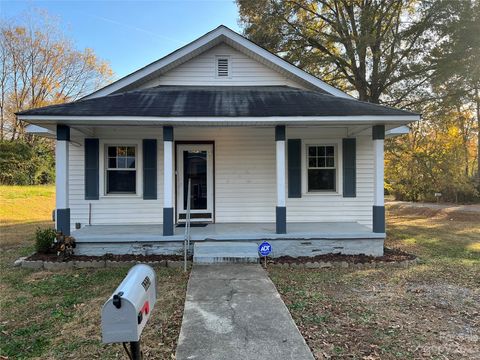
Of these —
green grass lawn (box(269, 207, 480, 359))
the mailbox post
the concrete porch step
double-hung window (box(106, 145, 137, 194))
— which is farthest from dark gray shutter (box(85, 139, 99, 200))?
the mailbox post

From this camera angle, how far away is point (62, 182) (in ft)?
22.7

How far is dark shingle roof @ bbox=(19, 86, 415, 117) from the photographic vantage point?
22.3 feet

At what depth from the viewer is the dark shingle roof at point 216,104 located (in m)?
6.79

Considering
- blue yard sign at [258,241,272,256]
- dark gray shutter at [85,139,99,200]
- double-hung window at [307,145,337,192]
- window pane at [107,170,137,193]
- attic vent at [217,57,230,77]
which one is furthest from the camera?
attic vent at [217,57,230,77]

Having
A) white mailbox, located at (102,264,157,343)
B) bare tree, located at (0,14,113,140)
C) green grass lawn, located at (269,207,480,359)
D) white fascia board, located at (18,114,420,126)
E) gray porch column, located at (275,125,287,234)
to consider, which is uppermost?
bare tree, located at (0,14,113,140)

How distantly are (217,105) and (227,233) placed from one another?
2.84m

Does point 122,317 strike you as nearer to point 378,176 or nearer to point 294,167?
point 378,176

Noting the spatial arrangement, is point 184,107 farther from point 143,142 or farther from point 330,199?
point 330,199

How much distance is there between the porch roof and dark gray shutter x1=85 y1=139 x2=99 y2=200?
1191 millimetres

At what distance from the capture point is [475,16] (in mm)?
Result: 10828

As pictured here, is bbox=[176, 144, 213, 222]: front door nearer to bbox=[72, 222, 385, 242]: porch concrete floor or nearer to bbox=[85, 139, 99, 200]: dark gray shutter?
bbox=[72, 222, 385, 242]: porch concrete floor

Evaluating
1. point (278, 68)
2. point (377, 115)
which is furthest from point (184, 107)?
point (377, 115)

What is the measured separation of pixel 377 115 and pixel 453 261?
3.57 metres

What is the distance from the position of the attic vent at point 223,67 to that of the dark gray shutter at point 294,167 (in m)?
2.55
